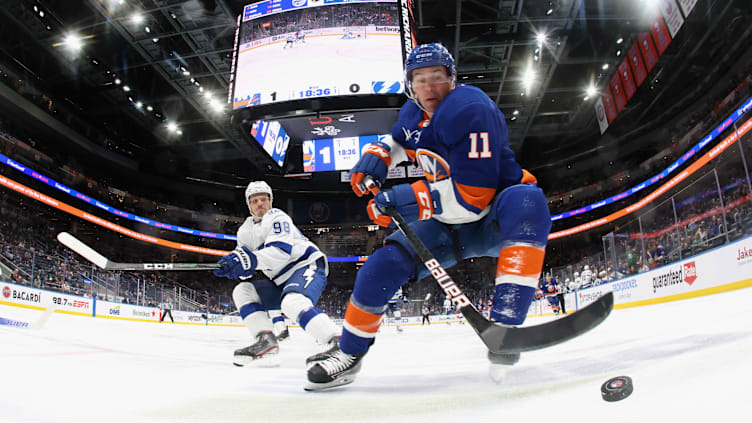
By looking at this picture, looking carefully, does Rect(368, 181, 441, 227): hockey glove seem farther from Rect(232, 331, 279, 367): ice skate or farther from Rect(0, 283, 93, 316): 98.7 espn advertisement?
Rect(0, 283, 93, 316): 98.7 espn advertisement

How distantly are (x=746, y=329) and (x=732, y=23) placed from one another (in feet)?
43.7

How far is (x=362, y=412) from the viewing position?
1.05 meters

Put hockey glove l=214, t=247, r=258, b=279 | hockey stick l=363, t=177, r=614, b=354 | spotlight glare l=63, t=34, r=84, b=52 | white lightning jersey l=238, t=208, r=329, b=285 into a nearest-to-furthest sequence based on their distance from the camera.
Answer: hockey stick l=363, t=177, r=614, b=354 → hockey glove l=214, t=247, r=258, b=279 → white lightning jersey l=238, t=208, r=329, b=285 → spotlight glare l=63, t=34, r=84, b=52

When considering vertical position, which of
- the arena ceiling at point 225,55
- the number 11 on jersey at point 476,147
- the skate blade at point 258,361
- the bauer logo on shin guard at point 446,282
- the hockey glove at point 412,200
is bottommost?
the skate blade at point 258,361

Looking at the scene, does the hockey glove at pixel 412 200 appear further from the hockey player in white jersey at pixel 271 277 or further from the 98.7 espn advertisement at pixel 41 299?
the 98.7 espn advertisement at pixel 41 299

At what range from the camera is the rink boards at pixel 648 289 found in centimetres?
516

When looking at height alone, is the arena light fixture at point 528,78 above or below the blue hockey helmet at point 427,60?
above

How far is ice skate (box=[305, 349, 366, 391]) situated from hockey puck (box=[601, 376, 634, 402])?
81 cm

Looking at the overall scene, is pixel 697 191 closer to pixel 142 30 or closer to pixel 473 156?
pixel 473 156

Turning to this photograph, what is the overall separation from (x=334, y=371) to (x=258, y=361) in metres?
1.33

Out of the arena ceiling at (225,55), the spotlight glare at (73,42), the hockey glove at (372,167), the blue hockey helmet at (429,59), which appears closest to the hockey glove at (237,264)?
the hockey glove at (372,167)

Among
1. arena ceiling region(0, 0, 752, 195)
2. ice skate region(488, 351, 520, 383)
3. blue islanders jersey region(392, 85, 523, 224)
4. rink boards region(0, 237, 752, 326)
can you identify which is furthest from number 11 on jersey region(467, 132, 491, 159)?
arena ceiling region(0, 0, 752, 195)

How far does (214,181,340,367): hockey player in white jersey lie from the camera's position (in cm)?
255

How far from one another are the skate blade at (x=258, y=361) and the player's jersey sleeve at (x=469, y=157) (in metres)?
1.56
